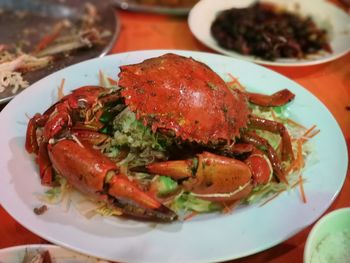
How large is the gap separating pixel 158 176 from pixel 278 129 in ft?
1.95

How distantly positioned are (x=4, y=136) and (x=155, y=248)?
753mm

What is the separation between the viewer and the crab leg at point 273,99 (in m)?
1.87

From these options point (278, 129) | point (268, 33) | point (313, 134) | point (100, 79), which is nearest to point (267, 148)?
point (278, 129)

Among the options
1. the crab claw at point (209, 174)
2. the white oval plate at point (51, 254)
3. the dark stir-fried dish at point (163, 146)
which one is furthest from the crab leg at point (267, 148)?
the white oval plate at point (51, 254)

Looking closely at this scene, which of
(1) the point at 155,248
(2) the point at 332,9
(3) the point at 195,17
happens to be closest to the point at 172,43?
(3) the point at 195,17

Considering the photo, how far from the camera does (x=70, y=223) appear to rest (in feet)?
4.49

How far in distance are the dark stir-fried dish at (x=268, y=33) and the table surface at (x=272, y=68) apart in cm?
11

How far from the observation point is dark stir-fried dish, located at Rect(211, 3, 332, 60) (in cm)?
241

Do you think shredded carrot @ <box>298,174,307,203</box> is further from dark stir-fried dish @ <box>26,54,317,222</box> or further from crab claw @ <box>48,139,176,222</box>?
crab claw @ <box>48,139,176,222</box>

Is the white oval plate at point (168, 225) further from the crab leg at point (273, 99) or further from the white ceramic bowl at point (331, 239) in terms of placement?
the crab leg at point (273, 99)

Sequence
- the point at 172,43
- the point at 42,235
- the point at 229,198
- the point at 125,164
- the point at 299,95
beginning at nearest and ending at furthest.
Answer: the point at 42,235 < the point at 229,198 < the point at 125,164 < the point at 299,95 < the point at 172,43

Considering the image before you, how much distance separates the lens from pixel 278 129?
5.66ft

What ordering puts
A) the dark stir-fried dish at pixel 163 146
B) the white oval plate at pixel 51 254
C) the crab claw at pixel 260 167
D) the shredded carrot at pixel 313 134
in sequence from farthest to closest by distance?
the shredded carrot at pixel 313 134, the crab claw at pixel 260 167, the dark stir-fried dish at pixel 163 146, the white oval plate at pixel 51 254

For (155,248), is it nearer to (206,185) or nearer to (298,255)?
(206,185)
